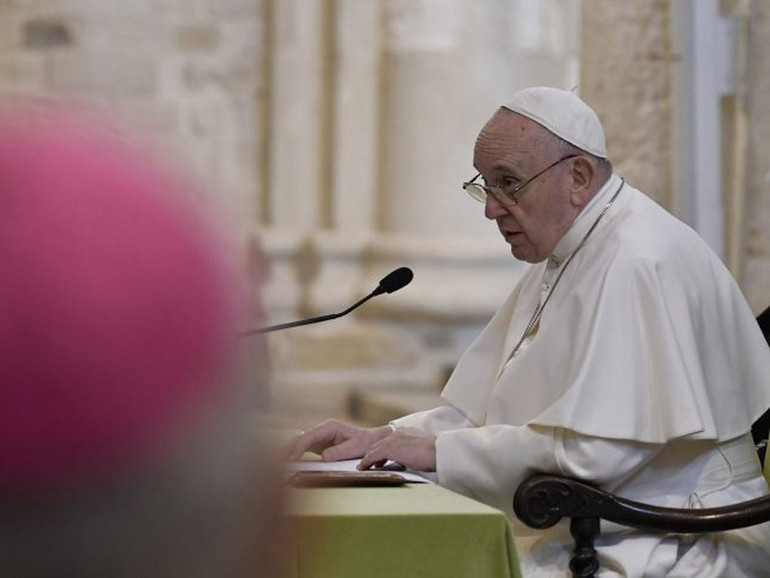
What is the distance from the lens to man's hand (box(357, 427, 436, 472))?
3.46m

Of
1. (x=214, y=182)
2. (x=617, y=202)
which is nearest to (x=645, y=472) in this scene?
(x=617, y=202)

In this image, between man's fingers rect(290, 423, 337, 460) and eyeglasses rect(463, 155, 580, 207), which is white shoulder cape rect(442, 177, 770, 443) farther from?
man's fingers rect(290, 423, 337, 460)

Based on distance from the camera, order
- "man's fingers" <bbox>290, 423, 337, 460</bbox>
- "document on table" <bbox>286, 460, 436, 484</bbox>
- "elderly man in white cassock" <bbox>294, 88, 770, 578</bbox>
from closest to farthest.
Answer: "document on table" <bbox>286, 460, 436, 484</bbox> → "elderly man in white cassock" <bbox>294, 88, 770, 578</bbox> → "man's fingers" <bbox>290, 423, 337, 460</bbox>

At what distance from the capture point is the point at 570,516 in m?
3.34

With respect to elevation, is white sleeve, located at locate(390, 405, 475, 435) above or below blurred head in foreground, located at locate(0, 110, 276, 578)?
below

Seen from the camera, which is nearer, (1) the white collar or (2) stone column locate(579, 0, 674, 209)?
(1) the white collar

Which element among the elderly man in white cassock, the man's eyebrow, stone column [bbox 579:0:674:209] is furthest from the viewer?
stone column [bbox 579:0:674:209]

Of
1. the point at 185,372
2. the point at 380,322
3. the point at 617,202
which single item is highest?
the point at 185,372

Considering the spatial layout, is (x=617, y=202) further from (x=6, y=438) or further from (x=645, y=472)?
(x=6, y=438)

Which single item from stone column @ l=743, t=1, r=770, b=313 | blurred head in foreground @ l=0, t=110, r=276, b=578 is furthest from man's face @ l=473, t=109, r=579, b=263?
blurred head in foreground @ l=0, t=110, r=276, b=578

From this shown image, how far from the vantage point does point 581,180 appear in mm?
3891

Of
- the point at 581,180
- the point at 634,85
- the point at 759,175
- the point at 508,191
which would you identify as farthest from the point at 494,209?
the point at 634,85

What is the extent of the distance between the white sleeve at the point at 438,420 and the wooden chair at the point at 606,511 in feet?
2.59

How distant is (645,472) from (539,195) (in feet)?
2.43
